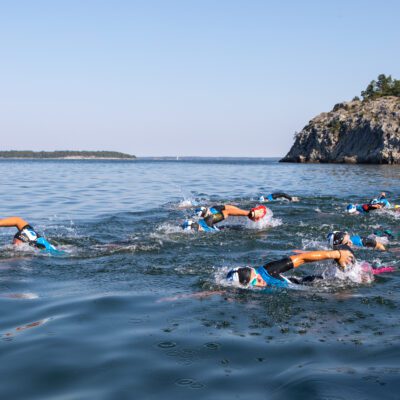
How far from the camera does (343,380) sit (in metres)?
5.43

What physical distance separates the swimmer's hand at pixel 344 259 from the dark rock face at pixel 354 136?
88.4 meters

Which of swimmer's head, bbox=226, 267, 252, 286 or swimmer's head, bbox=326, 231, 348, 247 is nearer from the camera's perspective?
swimmer's head, bbox=226, 267, 252, 286

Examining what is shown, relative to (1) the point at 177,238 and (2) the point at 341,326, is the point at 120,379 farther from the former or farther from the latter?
(1) the point at 177,238

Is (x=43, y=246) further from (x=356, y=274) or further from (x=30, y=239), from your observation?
(x=356, y=274)

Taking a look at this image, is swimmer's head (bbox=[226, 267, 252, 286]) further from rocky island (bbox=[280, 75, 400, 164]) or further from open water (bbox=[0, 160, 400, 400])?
rocky island (bbox=[280, 75, 400, 164])

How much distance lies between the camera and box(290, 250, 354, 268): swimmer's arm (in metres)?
9.40

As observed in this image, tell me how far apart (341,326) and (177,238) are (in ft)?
27.2

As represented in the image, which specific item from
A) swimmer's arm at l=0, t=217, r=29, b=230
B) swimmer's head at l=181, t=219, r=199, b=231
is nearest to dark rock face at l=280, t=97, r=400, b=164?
swimmer's head at l=181, t=219, r=199, b=231

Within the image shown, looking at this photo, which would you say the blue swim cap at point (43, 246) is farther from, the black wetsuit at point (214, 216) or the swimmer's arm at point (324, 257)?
the swimmer's arm at point (324, 257)

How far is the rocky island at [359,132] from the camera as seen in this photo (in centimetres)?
9675

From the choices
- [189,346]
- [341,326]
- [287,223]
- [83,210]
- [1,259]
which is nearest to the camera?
[189,346]

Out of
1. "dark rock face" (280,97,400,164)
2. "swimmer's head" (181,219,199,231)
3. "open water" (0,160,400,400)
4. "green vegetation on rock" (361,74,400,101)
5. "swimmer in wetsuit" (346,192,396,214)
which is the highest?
"green vegetation on rock" (361,74,400,101)

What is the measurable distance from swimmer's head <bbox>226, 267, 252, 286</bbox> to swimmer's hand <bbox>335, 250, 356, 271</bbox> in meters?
1.81

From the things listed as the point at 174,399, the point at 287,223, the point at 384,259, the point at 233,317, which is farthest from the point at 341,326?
the point at 287,223
